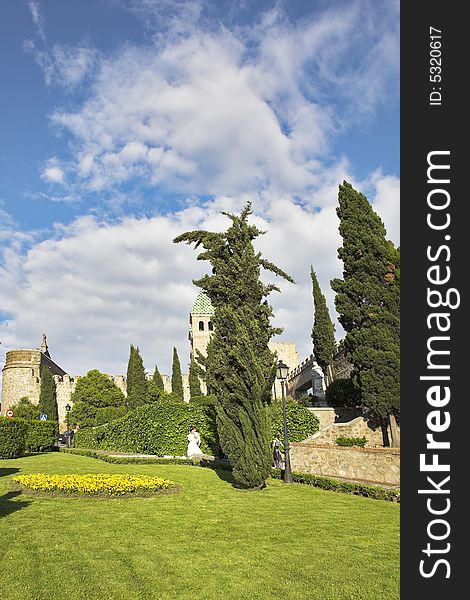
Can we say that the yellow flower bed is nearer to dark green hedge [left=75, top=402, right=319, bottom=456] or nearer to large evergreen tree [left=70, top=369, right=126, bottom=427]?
dark green hedge [left=75, top=402, right=319, bottom=456]

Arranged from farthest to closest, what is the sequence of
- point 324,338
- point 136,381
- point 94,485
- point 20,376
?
point 20,376
point 136,381
point 324,338
point 94,485

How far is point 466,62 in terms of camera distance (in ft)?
11.9

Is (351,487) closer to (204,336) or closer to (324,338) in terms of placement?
(324,338)

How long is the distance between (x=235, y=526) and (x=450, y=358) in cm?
672

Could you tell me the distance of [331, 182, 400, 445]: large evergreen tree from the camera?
65.1 ft

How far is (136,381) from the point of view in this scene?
45469mm

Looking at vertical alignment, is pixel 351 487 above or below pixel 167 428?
above

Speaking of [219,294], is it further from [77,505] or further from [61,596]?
[61,596]

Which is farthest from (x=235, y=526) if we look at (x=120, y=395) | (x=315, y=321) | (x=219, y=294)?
(x=120, y=395)

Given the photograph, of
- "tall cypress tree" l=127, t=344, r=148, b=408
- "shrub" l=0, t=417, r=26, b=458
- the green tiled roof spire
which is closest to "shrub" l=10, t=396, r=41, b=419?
"tall cypress tree" l=127, t=344, r=148, b=408

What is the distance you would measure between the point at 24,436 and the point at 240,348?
1477 centimetres

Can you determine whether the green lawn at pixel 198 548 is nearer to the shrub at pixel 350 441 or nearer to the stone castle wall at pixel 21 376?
the shrub at pixel 350 441

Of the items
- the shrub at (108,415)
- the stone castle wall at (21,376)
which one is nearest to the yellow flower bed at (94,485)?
the shrub at (108,415)

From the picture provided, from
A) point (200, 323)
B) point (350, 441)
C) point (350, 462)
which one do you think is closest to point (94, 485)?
point (350, 462)
